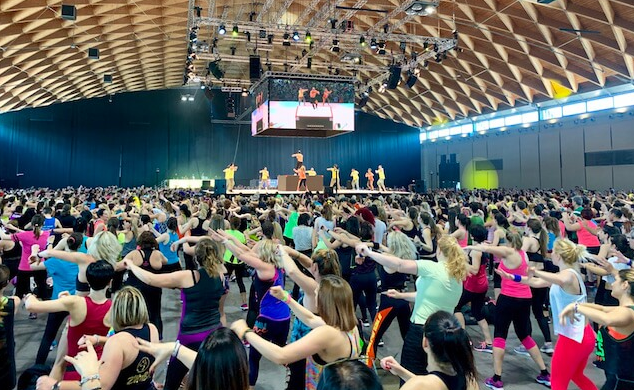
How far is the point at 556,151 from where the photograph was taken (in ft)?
83.0

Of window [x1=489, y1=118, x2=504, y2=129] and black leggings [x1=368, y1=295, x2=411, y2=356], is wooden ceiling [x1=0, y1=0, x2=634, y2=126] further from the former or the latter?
black leggings [x1=368, y1=295, x2=411, y2=356]

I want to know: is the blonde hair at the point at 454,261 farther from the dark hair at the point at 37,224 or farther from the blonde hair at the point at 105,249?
the dark hair at the point at 37,224

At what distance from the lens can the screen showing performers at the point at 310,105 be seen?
65.9ft

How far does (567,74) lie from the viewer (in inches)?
840

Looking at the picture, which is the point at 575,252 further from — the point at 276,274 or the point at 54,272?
the point at 54,272

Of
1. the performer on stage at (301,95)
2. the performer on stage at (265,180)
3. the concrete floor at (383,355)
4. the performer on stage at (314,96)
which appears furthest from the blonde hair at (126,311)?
the performer on stage at (265,180)

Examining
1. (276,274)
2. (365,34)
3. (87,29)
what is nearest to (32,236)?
(276,274)

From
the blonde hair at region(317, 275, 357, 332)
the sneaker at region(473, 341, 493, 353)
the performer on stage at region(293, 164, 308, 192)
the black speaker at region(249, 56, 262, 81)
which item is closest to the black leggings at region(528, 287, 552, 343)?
the sneaker at region(473, 341, 493, 353)

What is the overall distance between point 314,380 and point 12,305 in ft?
6.65


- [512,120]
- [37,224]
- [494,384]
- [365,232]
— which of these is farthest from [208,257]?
[512,120]

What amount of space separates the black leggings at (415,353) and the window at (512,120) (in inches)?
1084

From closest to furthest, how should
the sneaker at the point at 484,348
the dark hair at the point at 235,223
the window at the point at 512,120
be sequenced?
the sneaker at the point at 484,348 < the dark hair at the point at 235,223 < the window at the point at 512,120

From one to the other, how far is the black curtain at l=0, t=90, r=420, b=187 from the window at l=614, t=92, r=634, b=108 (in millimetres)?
19275

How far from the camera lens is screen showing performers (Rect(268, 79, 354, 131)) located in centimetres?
2008
